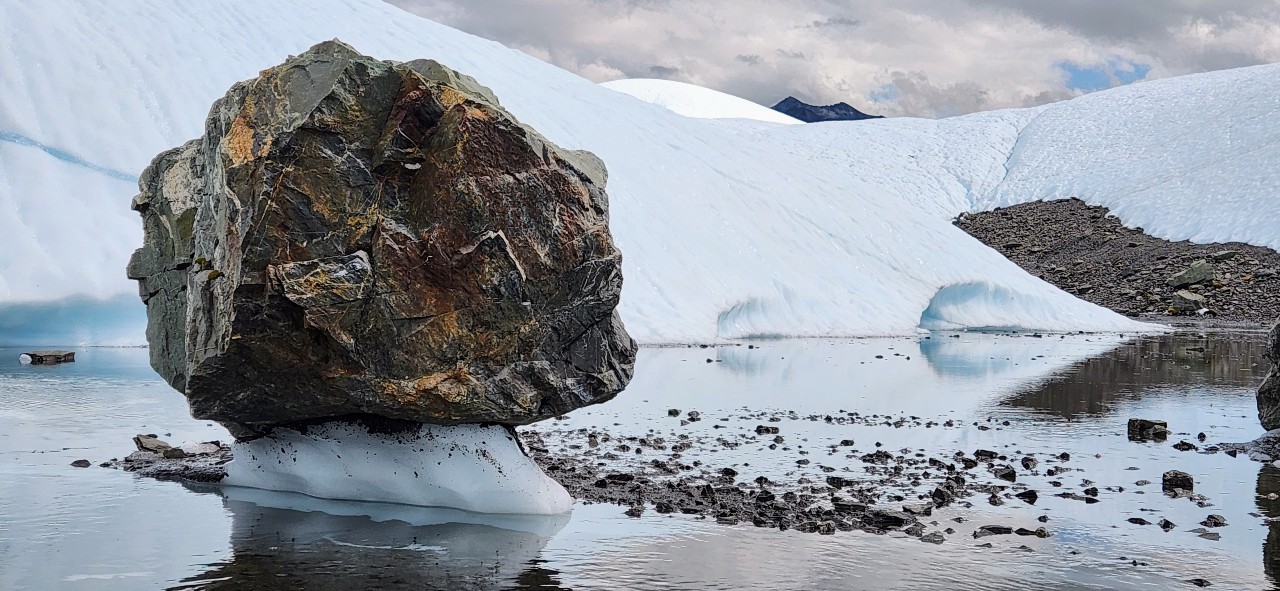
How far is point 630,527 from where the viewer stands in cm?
733

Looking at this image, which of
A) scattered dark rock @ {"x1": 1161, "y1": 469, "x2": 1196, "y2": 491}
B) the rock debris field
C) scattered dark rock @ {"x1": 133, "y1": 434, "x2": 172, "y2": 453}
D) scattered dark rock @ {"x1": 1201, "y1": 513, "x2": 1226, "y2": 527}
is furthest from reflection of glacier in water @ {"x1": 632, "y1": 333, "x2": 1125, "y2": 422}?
the rock debris field

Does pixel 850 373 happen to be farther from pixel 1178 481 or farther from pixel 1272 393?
pixel 1178 481

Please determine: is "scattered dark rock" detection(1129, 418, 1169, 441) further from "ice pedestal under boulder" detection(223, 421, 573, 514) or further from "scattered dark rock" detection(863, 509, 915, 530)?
"ice pedestal under boulder" detection(223, 421, 573, 514)

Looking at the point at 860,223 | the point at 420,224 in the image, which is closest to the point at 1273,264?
the point at 860,223

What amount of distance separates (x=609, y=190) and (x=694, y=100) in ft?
209

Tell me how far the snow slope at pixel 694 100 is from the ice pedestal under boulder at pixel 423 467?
78848 mm

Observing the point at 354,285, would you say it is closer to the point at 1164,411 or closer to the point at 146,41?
the point at 1164,411

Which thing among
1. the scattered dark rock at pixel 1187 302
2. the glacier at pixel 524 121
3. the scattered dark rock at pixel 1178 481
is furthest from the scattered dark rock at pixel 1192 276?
the scattered dark rock at pixel 1178 481

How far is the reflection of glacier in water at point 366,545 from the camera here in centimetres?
598

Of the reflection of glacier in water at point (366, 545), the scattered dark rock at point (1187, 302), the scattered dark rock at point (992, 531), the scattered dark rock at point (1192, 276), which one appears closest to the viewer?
the reflection of glacier in water at point (366, 545)

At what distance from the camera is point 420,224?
7414 mm

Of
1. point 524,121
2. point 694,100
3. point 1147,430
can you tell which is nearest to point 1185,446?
point 1147,430

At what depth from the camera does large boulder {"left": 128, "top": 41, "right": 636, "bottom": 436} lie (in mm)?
7270

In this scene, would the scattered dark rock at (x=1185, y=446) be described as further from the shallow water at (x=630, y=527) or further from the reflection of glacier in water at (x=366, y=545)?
the reflection of glacier in water at (x=366, y=545)
